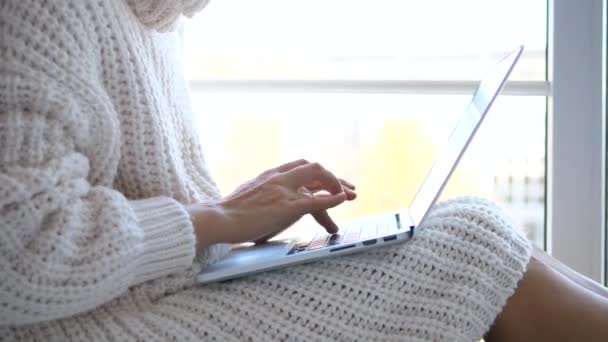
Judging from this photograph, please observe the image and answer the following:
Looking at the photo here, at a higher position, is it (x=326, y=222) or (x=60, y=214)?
(x=60, y=214)

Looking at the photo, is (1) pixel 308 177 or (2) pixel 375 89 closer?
(1) pixel 308 177

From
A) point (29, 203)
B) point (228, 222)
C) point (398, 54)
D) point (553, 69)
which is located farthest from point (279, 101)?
point (29, 203)

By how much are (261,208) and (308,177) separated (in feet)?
0.27

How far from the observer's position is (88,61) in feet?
2.32

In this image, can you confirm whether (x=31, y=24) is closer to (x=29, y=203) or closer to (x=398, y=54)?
(x=29, y=203)

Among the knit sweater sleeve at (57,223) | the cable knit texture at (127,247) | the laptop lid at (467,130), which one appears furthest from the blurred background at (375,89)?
the knit sweater sleeve at (57,223)

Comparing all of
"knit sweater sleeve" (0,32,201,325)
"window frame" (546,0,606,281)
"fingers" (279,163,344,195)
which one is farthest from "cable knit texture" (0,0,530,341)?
"window frame" (546,0,606,281)


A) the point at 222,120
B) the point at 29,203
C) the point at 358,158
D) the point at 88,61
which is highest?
the point at 88,61

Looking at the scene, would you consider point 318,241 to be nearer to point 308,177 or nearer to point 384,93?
point 308,177

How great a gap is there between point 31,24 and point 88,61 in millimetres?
72

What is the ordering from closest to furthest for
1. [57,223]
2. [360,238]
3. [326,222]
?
[57,223] → [360,238] → [326,222]

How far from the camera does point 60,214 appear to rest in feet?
2.09

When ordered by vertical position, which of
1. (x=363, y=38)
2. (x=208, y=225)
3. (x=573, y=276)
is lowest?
(x=573, y=276)

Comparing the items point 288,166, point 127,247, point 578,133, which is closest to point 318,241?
point 288,166
